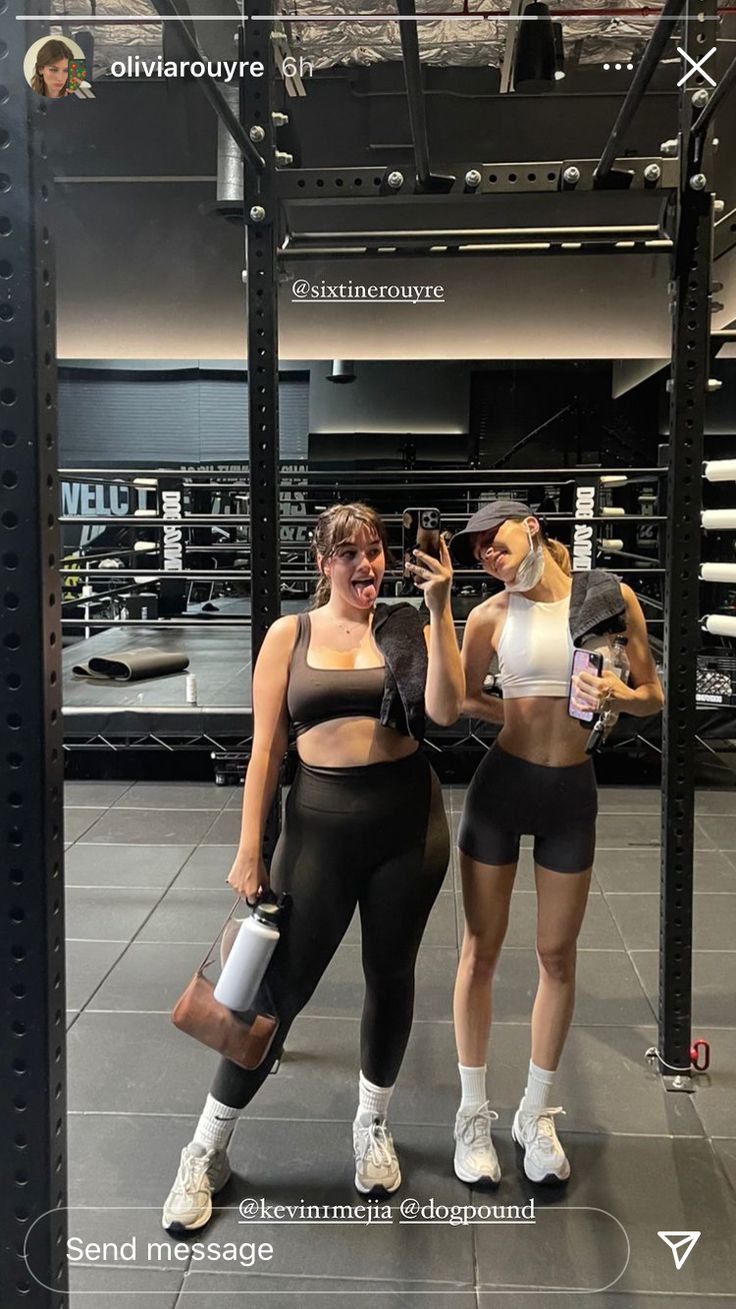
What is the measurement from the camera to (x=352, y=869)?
1.58 metres

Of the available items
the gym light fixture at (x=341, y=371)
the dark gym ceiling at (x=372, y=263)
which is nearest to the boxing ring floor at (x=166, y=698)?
the gym light fixture at (x=341, y=371)

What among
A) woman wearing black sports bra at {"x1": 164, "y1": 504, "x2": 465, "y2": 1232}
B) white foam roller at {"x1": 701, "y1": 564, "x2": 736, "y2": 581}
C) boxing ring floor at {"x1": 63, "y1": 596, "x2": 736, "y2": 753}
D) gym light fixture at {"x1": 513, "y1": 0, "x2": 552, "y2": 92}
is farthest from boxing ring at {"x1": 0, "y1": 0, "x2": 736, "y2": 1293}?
boxing ring floor at {"x1": 63, "y1": 596, "x2": 736, "y2": 753}

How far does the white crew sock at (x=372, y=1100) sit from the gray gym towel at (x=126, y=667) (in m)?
3.37

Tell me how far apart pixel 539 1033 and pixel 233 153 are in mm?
4113

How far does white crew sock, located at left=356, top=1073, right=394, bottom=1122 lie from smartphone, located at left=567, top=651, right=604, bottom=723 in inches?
33.0

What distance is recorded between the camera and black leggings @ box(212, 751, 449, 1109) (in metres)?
1.56

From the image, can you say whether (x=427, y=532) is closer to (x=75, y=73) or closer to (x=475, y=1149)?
(x=75, y=73)

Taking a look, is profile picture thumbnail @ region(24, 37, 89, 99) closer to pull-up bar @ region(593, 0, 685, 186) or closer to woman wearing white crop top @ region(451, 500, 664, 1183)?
woman wearing white crop top @ region(451, 500, 664, 1183)

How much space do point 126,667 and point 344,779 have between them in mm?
3479

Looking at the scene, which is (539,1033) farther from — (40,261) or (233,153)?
(233,153)

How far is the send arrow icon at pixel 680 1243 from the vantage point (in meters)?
1.54

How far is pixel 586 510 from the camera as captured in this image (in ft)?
13.1

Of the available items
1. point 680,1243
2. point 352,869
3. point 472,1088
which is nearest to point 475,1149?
point 472,1088

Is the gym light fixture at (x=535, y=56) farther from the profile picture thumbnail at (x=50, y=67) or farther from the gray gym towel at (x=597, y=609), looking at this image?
the profile picture thumbnail at (x=50, y=67)
